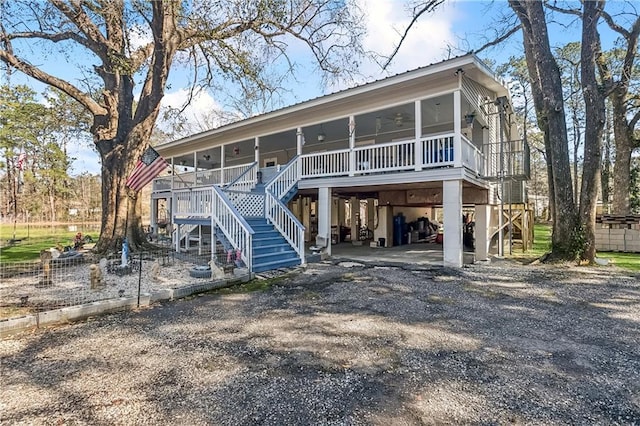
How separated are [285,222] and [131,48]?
817cm

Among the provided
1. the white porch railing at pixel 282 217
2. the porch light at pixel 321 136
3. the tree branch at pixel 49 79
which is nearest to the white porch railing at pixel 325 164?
the white porch railing at pixel 282 217

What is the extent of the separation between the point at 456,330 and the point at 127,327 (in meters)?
4.14

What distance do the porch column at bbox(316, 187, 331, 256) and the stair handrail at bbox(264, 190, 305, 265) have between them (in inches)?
42.2

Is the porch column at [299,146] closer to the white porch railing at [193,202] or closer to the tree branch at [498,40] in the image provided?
the white porch railing at [193,202]

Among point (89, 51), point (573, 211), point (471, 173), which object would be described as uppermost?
point (89, 51)

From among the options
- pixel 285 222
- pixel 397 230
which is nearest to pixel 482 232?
pixel 397 230

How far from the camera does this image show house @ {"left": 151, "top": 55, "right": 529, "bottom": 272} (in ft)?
26.8

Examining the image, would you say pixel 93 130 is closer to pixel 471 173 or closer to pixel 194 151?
pixel 194 151

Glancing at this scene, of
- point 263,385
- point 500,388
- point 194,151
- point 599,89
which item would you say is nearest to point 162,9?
point 194,151

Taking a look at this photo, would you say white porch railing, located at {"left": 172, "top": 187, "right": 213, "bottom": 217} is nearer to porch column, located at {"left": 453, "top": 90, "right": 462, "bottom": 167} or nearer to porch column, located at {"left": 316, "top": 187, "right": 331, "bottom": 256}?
porch column, located at {"left": 316, "top": 187, "right": 331, "bottom": 256}

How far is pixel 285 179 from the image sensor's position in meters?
10.9

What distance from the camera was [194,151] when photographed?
16.6 meters

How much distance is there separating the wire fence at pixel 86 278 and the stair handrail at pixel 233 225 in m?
0.27

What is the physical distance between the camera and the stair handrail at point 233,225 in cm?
735
